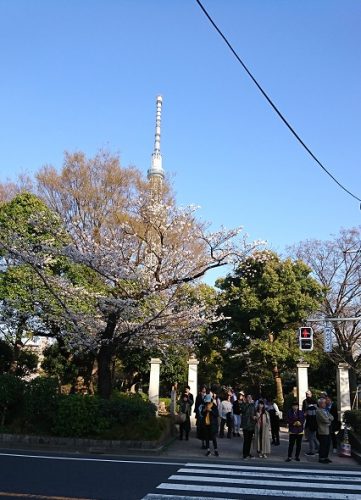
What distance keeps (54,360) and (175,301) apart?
13086 mm

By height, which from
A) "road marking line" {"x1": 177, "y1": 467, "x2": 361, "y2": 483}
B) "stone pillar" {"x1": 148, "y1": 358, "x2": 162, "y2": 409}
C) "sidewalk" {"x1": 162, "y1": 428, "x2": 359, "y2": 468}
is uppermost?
"stone pillar" {"x1": 148, "y1": 358, "x2": 162, "y2": 409}

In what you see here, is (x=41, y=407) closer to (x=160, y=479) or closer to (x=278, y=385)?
(x=160, y=479)

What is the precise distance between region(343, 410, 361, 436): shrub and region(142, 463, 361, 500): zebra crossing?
4.08 metres

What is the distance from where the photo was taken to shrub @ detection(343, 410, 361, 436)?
14.2m

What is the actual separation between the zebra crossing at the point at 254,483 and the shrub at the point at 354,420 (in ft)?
13.4

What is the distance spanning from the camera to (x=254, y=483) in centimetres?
838

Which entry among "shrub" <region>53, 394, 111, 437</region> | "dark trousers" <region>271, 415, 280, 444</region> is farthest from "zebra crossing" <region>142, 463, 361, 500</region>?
"dark trousers" <region>271, 415, 280, 444</region>

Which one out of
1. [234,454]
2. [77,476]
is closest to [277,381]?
[234,454]

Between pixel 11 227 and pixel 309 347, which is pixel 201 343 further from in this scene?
pixel 11 227

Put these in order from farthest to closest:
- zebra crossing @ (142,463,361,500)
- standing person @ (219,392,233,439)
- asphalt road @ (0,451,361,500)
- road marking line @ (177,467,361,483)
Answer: standing person @ (219,392,233,439) → road marking line @ (177,467,361,483) → zebra crossing @ (142,463,361,500) → asphalt road @ (0,451,361,500)

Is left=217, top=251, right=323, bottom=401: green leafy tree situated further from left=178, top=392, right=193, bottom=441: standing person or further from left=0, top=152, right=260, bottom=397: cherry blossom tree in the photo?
left=178, top=392, right=193, bottom=441: standing person

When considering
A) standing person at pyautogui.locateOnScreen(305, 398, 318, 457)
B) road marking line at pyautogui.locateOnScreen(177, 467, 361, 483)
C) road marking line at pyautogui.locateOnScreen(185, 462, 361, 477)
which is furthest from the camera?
standing person at pyautogui.locateOnScreen(305, 398, 318, 457)

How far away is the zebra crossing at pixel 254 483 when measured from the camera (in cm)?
738

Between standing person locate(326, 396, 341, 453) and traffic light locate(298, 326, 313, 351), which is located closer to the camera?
standing person locate(326, 396, 341, 453)
